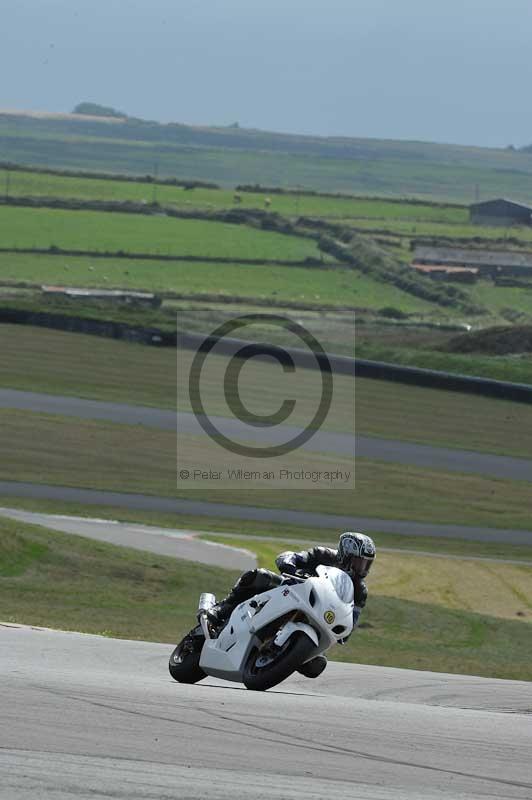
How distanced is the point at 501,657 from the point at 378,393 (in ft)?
102

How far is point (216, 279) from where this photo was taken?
94625mm

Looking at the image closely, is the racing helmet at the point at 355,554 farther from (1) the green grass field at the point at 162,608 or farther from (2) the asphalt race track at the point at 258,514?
(2) the asphalt race track at the point at 258,514

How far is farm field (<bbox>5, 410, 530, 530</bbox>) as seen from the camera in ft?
115

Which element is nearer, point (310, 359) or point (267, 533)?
point (267, 533)

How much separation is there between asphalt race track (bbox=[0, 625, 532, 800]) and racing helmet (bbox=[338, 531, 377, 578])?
1.01m

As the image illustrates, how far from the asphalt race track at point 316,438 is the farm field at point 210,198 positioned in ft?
309

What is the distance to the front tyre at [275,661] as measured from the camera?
33.9ft

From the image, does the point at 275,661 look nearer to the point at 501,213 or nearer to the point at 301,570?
the point at 301,570

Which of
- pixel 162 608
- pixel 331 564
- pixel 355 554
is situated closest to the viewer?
pixel 355 554

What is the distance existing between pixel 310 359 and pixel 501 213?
107 meters

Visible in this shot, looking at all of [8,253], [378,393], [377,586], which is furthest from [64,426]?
[8,253]

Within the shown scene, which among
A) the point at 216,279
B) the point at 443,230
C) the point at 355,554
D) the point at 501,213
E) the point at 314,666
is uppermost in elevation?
the point at 501,213

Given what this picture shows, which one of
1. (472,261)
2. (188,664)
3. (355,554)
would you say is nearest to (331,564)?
(355,554)

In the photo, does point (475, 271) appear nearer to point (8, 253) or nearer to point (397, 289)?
point (397, 289)
